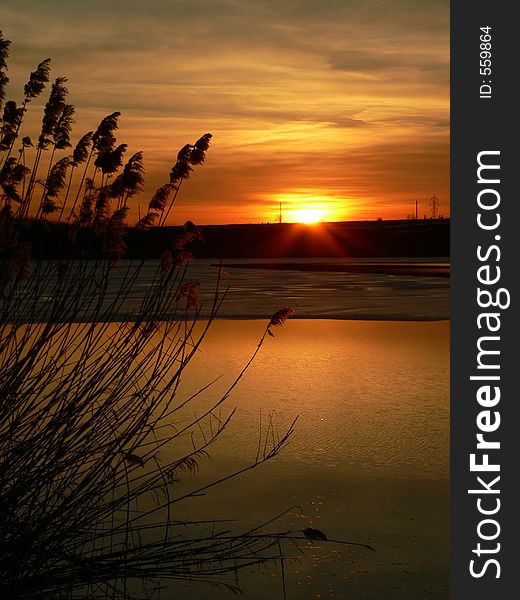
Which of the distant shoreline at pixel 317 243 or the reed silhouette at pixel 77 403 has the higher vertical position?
the distant shoreline at pixel 317 243

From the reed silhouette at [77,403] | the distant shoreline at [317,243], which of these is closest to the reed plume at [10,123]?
the reed silhouette at [77,403]

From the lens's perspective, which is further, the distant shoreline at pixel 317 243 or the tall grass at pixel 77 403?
the distant shoreline at pixel 317 243

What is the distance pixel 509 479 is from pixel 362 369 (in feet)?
15.7

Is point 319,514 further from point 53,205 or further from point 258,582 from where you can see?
point 53,205

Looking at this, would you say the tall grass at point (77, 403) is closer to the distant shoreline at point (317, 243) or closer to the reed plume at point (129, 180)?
the reed plume at point (129, 180)

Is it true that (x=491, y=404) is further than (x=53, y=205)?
Yes

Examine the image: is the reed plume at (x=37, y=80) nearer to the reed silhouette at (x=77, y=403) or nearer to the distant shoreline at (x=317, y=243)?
the reed silhouette at (x=77, y=403)

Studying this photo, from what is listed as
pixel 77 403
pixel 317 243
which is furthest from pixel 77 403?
pixel 317 243

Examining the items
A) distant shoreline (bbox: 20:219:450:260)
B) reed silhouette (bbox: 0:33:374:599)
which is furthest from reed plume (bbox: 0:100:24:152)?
distant shoreline (bbox: 20:219:450:260)

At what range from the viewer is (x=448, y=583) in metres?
4.06

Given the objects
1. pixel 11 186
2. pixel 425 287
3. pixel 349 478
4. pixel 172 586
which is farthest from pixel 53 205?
pixel 425 287

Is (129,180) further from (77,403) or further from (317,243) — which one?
(317,243)

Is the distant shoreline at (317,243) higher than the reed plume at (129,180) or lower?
higher

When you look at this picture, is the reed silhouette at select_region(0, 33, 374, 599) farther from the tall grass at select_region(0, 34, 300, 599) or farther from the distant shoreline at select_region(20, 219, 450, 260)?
the distant shoreline at select_region(20, 219, 450, 260)
